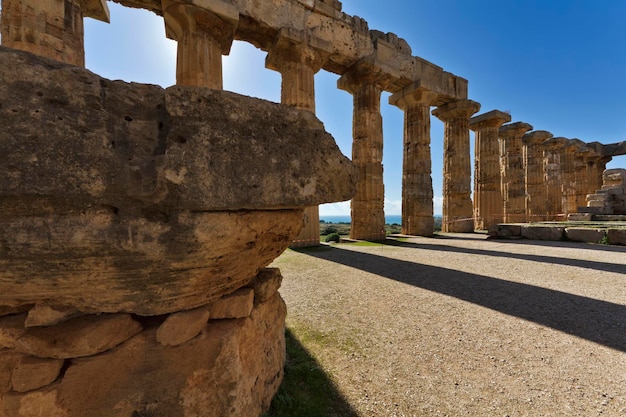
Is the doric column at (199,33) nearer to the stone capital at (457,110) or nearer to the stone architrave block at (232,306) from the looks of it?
the stone architrave block at (232,306)

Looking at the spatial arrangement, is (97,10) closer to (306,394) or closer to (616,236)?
(306,394)

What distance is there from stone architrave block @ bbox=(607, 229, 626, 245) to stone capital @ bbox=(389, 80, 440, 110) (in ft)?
26.3

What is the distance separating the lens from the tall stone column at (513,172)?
17.1 m

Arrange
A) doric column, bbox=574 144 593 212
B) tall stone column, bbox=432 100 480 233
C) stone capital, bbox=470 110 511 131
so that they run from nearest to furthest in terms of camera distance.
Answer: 1. tall stone column, bbox=432 100 480 233
2. stone capital, bbox=470 110 511 131
3. doric column, bbox=574 144 593 212

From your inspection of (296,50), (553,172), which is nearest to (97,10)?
(296,50)

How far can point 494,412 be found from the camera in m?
1.94

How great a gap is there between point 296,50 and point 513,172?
1601cm

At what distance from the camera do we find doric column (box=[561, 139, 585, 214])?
835 inches

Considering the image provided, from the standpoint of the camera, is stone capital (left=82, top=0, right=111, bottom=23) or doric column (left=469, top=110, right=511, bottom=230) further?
doric column (left=469, top=110, right=511, bottom=230)

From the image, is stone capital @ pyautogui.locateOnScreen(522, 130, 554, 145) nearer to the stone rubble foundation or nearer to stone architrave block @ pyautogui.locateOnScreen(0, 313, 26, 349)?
the stone rubble foundation

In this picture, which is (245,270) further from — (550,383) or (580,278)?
(580,278)

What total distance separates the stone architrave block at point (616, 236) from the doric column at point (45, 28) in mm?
14163

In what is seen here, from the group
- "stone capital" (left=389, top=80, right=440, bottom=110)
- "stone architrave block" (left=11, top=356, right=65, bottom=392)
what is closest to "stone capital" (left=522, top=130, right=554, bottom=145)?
"stone capital" (left=389, top=80, right=440, bottom=110)

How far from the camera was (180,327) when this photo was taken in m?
1.66
